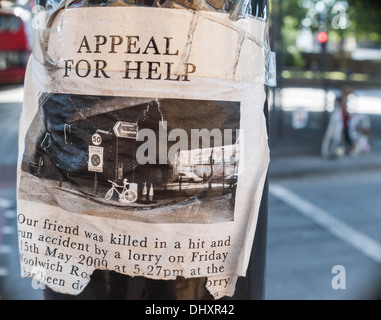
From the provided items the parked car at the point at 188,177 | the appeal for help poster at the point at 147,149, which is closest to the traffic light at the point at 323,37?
the appeal for help poster at the point at 147,149

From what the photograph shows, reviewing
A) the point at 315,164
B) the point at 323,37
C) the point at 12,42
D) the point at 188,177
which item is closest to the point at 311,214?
the point at 315,164

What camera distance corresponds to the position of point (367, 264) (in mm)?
5934

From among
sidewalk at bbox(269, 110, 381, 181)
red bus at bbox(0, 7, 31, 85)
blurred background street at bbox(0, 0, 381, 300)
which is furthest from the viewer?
red bus at bbox(0, 7, 31, 85)

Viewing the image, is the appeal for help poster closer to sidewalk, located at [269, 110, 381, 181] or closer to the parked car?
the parked car

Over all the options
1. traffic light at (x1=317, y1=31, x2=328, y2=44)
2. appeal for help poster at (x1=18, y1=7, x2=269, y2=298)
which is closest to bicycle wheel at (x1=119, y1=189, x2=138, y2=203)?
appeal for help poster at (x1=18, y1=7, x2=269, y2=298)

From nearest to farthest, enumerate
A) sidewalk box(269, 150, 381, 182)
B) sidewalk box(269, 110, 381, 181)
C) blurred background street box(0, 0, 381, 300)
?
blurred background street box(0, 0, 381, 300), sidewalk box(269, 150, 381, 182), sidewalk box(269, 110, 381, 181)

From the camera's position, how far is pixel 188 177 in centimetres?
131

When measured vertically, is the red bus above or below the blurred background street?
above

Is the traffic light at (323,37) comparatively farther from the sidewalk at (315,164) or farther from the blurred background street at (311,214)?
the sidewalk at (315,164)

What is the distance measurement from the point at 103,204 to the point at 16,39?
22593mm

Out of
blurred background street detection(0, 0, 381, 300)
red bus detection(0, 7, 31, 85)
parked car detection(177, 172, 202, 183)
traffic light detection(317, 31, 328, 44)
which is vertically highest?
red bus detection(0, 7, 31, 85)

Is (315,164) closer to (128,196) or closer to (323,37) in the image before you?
(323,37)

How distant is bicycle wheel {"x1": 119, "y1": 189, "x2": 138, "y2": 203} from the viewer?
1308 millimetres

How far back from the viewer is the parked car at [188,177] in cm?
131
